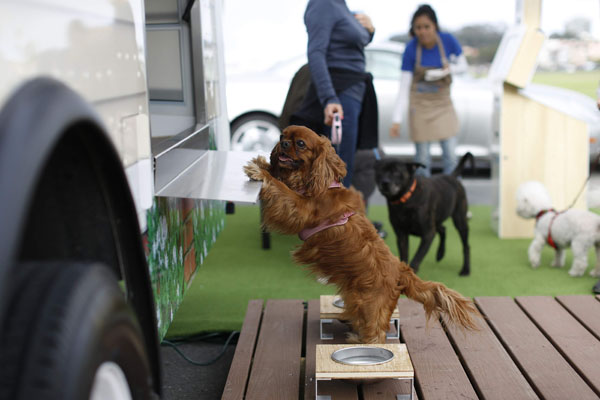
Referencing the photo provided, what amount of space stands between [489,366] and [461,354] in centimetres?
18

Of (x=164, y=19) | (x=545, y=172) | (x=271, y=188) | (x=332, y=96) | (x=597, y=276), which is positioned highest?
(x=164, y=19)

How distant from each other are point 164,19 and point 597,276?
3.61 m

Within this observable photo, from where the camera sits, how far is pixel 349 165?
447 centimetres

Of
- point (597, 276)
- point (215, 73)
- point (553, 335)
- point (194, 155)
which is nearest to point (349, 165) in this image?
point (215, 73)

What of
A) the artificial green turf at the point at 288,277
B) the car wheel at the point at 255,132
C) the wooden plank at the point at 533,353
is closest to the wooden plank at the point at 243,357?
the artificial green turf at the point at 288,277

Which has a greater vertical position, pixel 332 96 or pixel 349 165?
pixel 332 96

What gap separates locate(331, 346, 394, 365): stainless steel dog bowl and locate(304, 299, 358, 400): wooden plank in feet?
0.35

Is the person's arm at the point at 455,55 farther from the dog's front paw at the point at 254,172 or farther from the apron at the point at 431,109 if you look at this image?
the dog's front paw at the point at 254,172

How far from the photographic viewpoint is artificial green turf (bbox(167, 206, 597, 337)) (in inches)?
172

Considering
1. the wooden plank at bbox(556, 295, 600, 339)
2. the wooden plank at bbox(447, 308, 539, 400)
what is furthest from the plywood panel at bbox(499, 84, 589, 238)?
the wooden plank at bbox(447, 308, 539, 400)

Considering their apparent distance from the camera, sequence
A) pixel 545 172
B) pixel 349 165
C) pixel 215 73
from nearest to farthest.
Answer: pixel 215 73 < pixel 349 165 < pixel 545 172

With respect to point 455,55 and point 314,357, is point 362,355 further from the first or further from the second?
point 455,55

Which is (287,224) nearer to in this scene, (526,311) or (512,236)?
(526,311)

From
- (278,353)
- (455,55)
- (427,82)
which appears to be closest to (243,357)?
(278,353)
